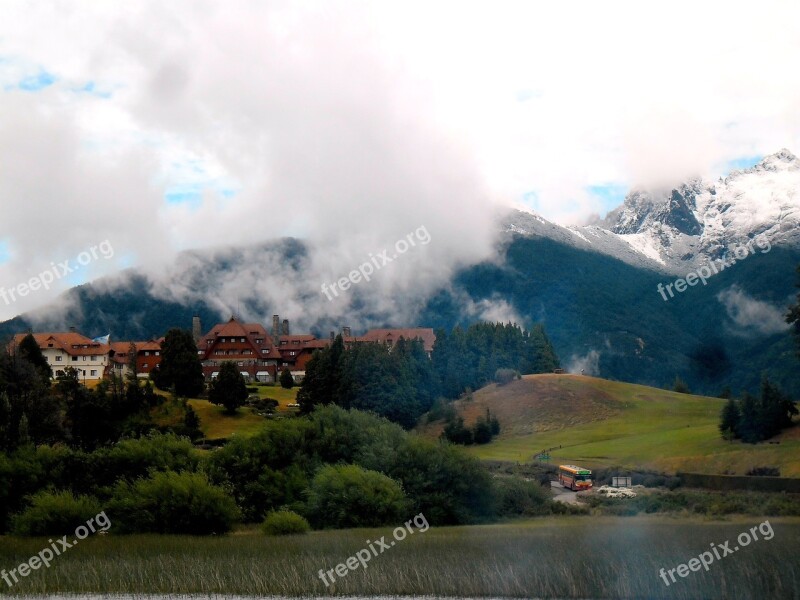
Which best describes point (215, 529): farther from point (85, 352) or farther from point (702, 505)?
point (85, 352)

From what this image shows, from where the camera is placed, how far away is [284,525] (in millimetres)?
34625

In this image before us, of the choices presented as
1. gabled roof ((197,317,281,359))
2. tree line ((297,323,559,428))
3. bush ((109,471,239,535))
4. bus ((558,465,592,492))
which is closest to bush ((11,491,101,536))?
bush ((109,471,239,535))

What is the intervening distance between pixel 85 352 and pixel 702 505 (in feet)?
277

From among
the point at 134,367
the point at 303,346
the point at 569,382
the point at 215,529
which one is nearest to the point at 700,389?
the point at 569,382

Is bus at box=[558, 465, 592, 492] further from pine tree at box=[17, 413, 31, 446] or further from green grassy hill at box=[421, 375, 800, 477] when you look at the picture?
pine tree at box=[17, 413, 31, 446]

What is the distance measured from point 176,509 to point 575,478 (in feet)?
70.6

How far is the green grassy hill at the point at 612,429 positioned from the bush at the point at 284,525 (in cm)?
1753

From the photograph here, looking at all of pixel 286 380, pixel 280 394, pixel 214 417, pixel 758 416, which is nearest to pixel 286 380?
pixel 286 380

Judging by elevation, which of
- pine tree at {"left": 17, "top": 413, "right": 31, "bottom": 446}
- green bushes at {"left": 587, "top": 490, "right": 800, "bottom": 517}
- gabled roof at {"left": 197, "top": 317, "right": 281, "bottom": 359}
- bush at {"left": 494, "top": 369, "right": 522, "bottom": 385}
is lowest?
green bushes at {"left": 587, "top": 490, "right": 800, "bottom": 517}

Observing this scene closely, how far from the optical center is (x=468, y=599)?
20938 millimetres

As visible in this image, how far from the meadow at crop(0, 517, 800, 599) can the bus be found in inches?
558

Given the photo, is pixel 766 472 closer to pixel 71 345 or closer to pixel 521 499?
pixel 521 499

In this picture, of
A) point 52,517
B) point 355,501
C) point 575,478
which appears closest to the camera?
point 52,517

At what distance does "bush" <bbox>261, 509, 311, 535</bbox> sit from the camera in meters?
34.5
